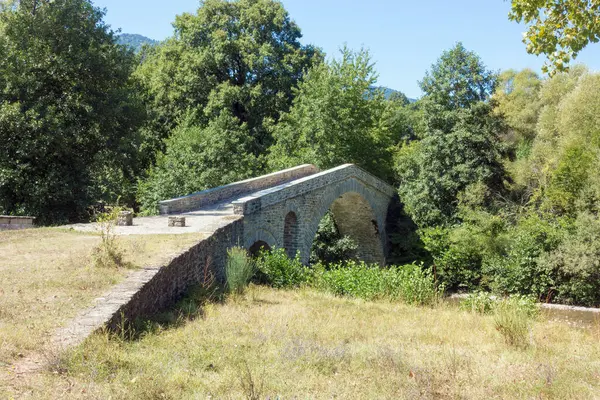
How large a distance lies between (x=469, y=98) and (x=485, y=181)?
141 inches

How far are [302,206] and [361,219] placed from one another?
283 inches

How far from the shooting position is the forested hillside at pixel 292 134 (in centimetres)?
1661

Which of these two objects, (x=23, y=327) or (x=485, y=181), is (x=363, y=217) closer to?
(x=485, y=181)

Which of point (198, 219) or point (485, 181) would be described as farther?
point (485, 181)

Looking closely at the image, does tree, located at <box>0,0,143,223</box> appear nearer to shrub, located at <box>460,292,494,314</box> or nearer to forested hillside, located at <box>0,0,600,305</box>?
forested hillside, located at <box>0,0,600,305</box>

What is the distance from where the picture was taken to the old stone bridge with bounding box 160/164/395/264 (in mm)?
14391

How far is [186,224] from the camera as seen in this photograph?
12195 millimetres

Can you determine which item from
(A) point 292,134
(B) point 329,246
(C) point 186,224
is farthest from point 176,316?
(A) point 292,134

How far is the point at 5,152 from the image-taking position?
15.6 metres

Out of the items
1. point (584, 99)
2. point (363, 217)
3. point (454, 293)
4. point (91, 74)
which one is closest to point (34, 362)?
point (91, 74)

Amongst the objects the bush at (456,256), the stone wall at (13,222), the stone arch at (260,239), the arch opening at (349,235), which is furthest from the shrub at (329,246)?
the stone wall at (13,222)

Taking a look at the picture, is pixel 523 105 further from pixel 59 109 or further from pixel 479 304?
pixel 59 109

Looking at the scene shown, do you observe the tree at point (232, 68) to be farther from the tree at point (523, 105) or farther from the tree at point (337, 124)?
the tree at point (523, 105)

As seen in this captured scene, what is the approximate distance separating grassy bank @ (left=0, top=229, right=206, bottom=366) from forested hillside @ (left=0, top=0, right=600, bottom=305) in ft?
21.4
